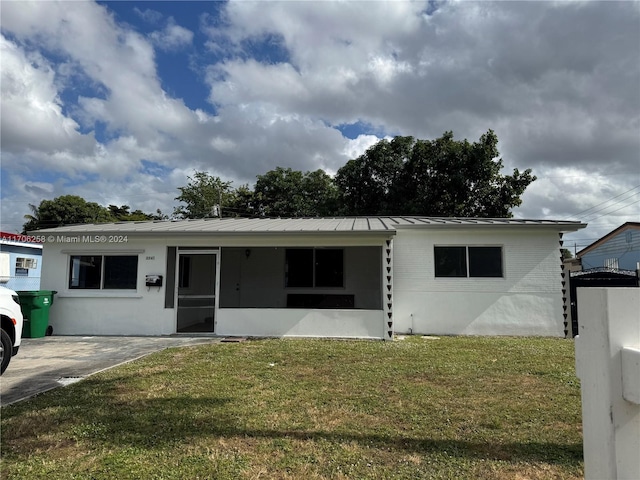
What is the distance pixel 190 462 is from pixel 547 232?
10712 millimetres

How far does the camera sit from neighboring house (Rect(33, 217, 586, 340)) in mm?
10445

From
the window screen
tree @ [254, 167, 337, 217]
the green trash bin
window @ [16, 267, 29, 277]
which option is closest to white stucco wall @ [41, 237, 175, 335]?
the green trash bin

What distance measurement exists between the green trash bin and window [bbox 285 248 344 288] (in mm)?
6627

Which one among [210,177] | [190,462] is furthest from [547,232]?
[210,177]

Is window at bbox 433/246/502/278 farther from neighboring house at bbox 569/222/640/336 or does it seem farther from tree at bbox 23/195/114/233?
tree at bbox 23/195/114/233

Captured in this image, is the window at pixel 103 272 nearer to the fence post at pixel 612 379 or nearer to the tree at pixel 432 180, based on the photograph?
the fence post at pixel 612 379

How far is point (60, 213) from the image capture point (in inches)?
1403

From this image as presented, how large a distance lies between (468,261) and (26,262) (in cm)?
1828

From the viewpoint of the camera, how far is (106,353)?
27.1 ft

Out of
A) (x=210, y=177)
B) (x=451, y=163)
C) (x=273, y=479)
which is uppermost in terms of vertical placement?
(x=210, y=177)

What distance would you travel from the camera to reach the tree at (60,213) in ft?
117

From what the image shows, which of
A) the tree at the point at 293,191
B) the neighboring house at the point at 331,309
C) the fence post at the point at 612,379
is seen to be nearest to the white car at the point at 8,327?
the neighboring house at the point at 331,309

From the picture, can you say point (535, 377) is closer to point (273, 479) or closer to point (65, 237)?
point (273, 479)

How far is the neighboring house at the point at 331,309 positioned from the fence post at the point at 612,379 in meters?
8.67
